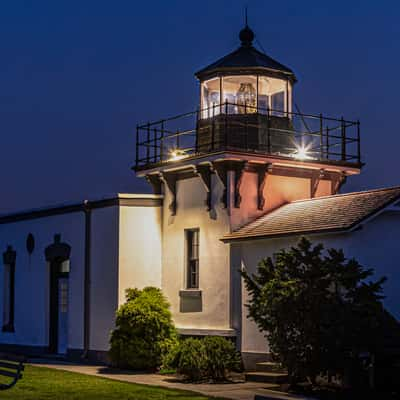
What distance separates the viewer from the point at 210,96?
23.0 m

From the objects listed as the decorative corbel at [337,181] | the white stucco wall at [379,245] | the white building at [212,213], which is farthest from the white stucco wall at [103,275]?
the decorative corbel at [337,181]

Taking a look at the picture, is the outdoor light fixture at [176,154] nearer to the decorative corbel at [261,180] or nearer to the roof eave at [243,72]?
the roof eave at [243,72]

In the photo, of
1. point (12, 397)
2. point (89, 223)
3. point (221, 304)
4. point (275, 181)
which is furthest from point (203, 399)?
point (89, 223)

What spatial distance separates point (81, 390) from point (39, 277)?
381 inches

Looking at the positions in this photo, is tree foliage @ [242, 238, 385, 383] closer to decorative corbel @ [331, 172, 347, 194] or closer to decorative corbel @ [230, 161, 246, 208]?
decorative corbel @ [230, 161, 246, 208]

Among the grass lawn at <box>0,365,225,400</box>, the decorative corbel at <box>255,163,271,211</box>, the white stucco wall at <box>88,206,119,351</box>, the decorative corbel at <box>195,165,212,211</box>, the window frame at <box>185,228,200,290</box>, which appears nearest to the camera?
the grass lawn at <box>0,365,225,400</box>

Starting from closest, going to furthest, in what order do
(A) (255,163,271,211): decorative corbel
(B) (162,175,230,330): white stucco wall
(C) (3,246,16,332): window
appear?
1. (B) (162,175,230,330): white stucco wall
2. (A) (255,163,271,211): decorative corbel
3. (C) (3,246,16,332): window

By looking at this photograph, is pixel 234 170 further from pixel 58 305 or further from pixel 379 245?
pixel 58 305

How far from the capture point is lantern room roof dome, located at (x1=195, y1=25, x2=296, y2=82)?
874 inches

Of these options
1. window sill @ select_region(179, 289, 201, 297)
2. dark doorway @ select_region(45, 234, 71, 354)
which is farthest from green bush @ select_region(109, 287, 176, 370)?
dark doorway @ select_region(45, 234, 71, 354)

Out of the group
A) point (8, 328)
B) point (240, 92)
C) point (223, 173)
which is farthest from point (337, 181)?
point (8, 328)

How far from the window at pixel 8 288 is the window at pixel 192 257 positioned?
718 cm

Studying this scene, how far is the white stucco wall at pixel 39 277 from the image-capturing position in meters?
23.8

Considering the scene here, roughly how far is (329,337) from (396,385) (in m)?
1.74
